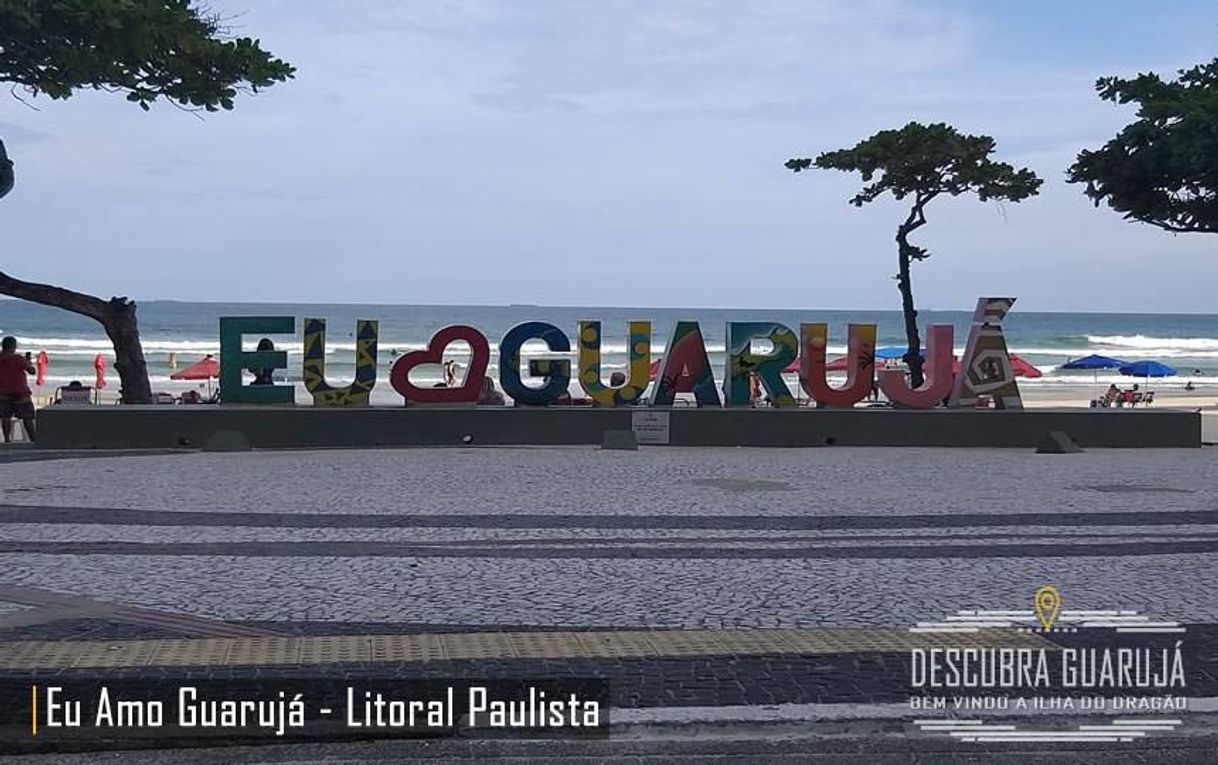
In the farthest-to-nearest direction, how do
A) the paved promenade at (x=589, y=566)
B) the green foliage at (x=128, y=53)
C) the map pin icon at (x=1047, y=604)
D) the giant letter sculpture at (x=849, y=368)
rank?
the giant letter sculpture at (x=849, y=368) < the green foliage at (x=128, y=53) < the map pin icon at (x=1047, y=604) < the paved promenade at (x=589, y=566)

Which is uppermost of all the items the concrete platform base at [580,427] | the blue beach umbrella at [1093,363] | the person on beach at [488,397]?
the blue beach umbrella at [1093,363]

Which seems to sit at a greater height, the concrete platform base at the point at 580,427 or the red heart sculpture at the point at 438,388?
the red heart sculpture at the point at 438,388

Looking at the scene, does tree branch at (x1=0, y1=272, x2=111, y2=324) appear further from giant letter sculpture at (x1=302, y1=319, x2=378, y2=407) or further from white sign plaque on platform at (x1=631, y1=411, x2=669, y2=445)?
white sign plaque on platform at (x1=631, y1=411, x2=669, y2=445)

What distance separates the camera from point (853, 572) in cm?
990

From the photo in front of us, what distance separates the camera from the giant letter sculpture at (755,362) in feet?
69.2

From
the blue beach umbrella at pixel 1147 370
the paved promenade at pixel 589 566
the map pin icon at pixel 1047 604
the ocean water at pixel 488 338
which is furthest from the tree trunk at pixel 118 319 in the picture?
the blue beach umbrella at pixel 1147 370

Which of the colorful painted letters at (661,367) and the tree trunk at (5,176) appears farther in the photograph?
the colorful painted letters at (661,367)

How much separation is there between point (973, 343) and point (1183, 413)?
3.62 meters

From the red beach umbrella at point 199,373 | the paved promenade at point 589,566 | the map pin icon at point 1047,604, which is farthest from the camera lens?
the red beach umbrella at point 199,373

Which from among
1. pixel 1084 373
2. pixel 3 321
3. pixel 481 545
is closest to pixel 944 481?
pixel 481 545

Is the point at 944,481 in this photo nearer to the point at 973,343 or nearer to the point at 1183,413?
the point at 973,343

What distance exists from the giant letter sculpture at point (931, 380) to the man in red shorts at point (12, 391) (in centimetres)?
1262

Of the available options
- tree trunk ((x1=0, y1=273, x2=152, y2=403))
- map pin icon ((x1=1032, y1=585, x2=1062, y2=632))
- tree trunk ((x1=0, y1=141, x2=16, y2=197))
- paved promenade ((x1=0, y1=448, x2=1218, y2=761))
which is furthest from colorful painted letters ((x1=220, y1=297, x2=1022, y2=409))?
map pin icon ((x1=1032, y1=585, x2=1062, y2=632))

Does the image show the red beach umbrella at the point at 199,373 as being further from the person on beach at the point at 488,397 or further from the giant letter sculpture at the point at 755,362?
the giant letter sculpture at the point at 755,362
